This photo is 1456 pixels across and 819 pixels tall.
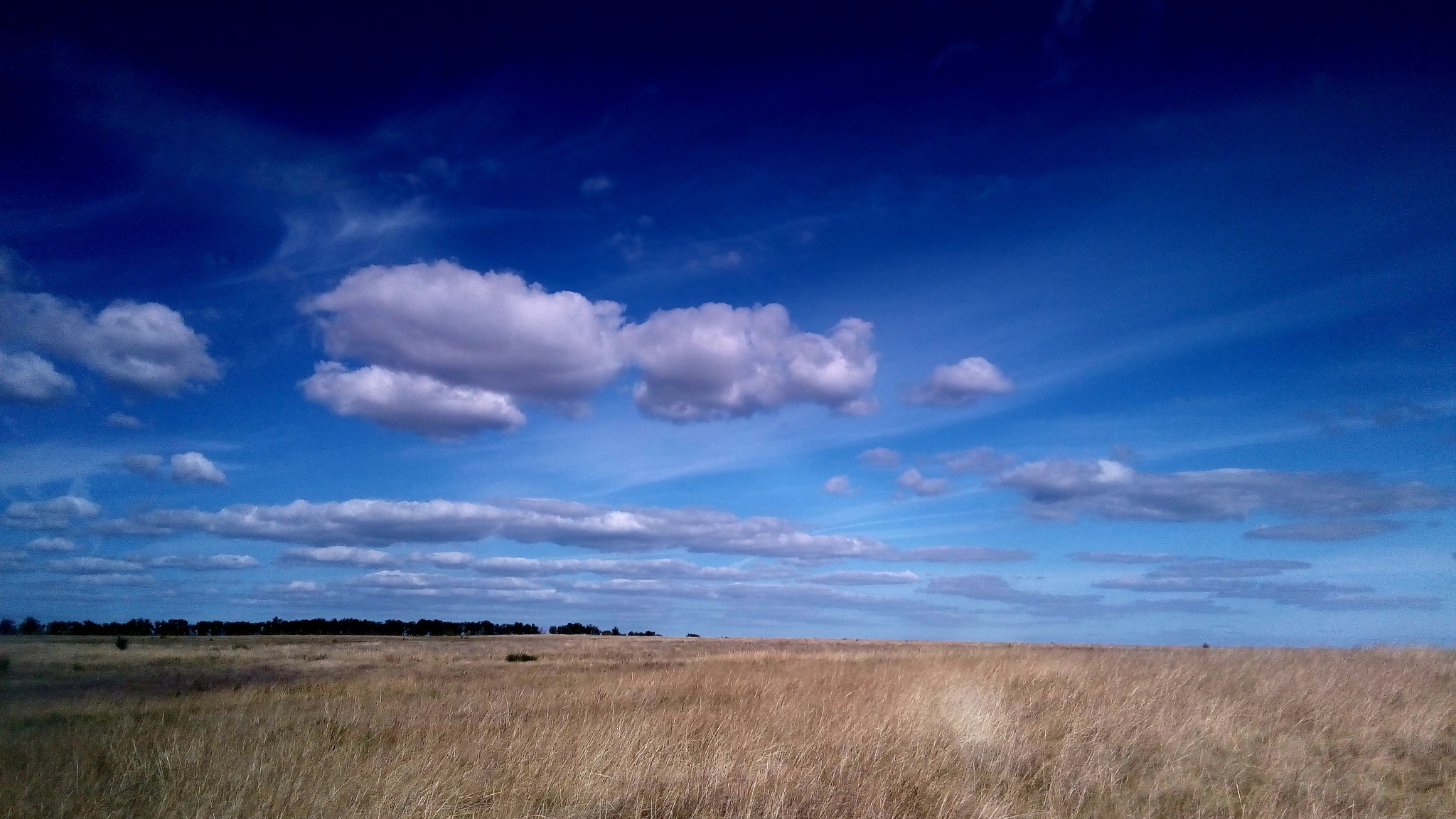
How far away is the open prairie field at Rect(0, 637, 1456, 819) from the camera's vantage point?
7199 mm

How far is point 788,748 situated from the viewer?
31.2 ft

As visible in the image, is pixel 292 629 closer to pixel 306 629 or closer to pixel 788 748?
pixel 306 629

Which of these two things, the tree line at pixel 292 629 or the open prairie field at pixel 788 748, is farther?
the tree line at pixel 292 629

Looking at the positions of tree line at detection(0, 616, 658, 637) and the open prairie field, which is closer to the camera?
the open prairie field

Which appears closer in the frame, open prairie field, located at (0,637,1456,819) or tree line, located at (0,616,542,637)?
open prairie field, located at (0,637,1456,819)

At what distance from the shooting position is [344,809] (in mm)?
6504

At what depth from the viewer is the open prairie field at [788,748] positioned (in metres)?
7.20

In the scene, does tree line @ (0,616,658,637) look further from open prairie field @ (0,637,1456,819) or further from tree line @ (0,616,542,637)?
open prairie field @ (0,637,1456,819)

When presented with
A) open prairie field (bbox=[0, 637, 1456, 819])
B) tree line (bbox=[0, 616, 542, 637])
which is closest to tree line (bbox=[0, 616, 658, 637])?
tree line (bbox=[0, 616, 542, 637])

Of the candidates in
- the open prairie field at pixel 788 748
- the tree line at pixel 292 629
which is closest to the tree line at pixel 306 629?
the tree line at pixel 292 629

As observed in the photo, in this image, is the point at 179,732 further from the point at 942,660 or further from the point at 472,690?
the point at 942,660

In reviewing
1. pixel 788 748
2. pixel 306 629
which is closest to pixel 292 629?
pixel 306 629

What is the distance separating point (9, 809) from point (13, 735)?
617 centimetres

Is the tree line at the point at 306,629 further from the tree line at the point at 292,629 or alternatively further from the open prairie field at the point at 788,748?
the open prairie field at the point at 788,748
